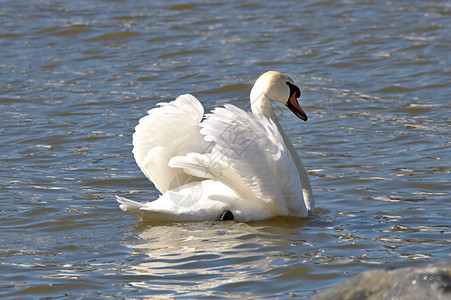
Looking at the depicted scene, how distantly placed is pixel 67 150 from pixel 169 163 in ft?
8.55

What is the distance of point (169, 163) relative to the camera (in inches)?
233

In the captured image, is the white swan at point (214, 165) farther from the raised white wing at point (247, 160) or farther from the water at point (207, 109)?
the water at point (207, 109)

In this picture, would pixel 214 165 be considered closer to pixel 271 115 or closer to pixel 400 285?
pixel 271 115

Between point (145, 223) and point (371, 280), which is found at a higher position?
point (371, 280)

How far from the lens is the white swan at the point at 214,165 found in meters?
5.68

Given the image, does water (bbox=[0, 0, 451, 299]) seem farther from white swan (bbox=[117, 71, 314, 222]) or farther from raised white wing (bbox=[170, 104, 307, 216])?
raised white wing (bbox=[170, 104, 307, 216])

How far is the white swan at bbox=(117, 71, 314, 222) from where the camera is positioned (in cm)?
568

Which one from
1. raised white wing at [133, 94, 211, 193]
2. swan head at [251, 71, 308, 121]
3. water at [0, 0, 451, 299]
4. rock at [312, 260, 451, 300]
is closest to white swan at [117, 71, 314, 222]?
raised white wing at [133, 94, 211, 193]

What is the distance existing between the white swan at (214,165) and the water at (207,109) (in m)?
0.14

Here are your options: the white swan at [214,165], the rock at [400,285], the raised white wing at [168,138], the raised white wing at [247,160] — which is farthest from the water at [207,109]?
the rock at [400,285]

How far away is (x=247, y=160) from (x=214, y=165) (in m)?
0.29

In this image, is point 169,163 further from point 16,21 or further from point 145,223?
point 16,21

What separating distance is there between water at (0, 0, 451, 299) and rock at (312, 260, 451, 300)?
0.95m

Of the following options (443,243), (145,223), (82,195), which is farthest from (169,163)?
(443,243)
